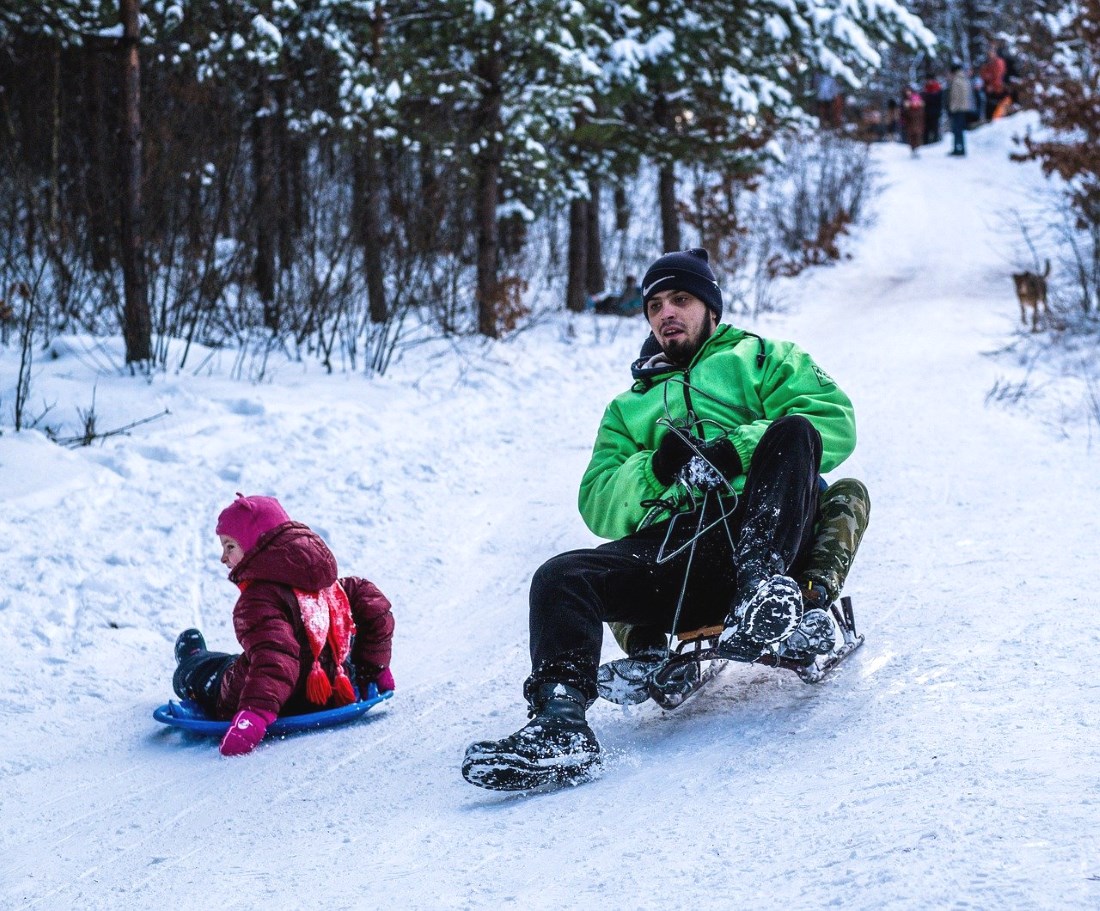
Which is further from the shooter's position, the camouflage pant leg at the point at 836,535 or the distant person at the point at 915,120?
the distant person at the point at 915,120

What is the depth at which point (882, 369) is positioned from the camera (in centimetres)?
1017

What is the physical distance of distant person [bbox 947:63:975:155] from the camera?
26.9 metres

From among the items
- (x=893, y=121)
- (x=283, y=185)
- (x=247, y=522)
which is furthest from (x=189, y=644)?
(x=893, y=121)

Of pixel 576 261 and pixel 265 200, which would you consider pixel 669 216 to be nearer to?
pixel 576 261

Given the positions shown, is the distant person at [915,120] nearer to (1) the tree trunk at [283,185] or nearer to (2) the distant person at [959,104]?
(2) the distant person at [959,104]

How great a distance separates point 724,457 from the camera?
→ 10.6 feet

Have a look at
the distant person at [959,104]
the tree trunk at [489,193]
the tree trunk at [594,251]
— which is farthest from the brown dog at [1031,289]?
the distant person at [959,104]

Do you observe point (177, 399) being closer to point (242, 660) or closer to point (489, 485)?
point (489, 485)

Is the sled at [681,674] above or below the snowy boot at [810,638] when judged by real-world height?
below

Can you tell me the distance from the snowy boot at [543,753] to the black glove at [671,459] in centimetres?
73

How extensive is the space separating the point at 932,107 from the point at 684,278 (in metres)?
31.0

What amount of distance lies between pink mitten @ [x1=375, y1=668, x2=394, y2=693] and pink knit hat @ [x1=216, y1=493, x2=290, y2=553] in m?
0.66

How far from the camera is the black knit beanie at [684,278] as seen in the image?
11.8 feet

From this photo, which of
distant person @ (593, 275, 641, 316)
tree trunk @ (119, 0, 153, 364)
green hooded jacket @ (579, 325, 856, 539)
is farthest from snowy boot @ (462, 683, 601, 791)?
distant person @ (593, 275, 641, 316)
